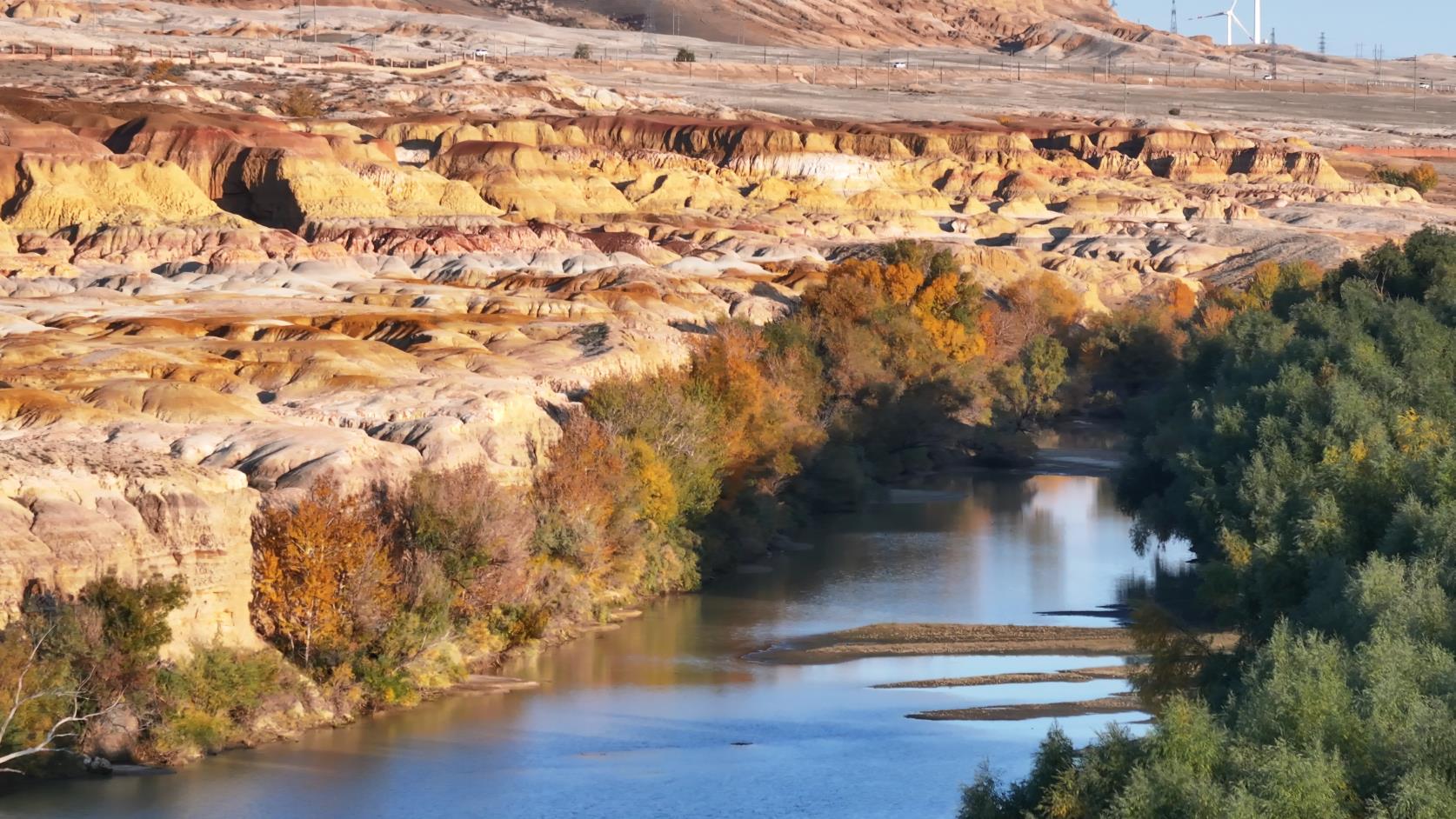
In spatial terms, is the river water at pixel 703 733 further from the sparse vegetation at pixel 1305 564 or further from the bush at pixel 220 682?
the sparse vegetation at pixel 1305 564

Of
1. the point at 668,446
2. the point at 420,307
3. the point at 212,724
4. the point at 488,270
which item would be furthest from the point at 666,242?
the point at 212,724

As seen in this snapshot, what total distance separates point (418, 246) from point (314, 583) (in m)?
60.7

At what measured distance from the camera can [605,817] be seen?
3431cm

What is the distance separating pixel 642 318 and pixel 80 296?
2020 cm

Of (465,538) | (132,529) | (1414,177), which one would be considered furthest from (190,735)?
(1414,177)

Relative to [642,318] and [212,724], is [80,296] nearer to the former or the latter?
[642,318]

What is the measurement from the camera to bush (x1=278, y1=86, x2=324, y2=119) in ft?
460

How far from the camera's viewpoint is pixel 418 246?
328 ft

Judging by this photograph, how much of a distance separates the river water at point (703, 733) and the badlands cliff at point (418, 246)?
4.17 m

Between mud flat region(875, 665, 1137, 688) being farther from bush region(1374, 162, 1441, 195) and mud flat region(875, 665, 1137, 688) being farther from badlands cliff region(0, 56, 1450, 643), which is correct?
bush region(1374, 162, 1441, 195)

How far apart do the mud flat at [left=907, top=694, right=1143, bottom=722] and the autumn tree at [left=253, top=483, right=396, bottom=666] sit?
397 inches

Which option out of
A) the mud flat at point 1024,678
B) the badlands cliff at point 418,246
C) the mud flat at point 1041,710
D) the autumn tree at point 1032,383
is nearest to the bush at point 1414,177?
the badlands cliff at point 418,246

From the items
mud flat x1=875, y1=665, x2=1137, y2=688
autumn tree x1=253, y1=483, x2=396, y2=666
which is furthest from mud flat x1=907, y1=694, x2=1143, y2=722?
autumn tree x1=253, y1=483, x2=396, y2=666

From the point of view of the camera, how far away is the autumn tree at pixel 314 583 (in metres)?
40.6
